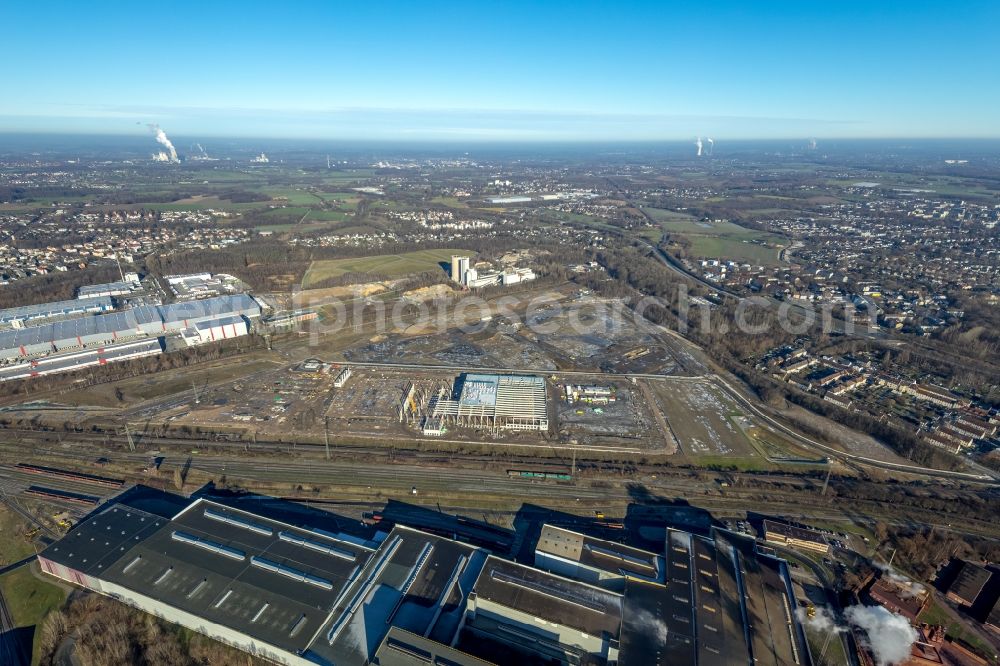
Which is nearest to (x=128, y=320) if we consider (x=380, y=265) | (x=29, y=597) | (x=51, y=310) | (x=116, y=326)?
(x=116, y=326)

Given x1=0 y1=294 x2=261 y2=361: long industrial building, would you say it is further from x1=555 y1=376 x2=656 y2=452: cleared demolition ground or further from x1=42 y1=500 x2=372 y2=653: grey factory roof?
x1=555 y1=376 x2=656 y2=452: cleared demolition ground

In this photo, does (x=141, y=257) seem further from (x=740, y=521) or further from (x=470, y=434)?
(x=740, y=521)

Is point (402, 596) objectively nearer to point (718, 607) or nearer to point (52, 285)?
point (718, 607)

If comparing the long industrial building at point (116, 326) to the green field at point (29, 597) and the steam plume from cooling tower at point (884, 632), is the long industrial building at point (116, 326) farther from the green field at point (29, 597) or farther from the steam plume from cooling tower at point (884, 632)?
the steam plume from cooling tower at point (884, 632)

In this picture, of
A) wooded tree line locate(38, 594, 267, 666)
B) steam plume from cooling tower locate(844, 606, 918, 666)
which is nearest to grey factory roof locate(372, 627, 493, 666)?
wooded tree line locate(38, 594, 267, 666)

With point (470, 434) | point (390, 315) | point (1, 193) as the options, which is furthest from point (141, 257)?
point (1, 193)
